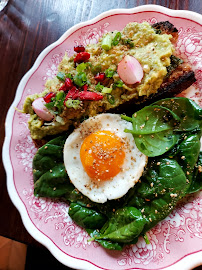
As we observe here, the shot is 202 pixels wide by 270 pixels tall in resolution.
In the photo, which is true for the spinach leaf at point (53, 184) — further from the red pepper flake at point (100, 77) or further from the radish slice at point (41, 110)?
the red pepper flake at point (100, 77)

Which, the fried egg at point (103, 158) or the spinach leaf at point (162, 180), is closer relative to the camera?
the spinach leaf at point (162, 180)

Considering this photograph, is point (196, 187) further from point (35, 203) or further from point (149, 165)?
point (35, 203)

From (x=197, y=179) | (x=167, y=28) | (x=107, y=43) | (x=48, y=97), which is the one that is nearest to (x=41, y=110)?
(x=48, y=97)

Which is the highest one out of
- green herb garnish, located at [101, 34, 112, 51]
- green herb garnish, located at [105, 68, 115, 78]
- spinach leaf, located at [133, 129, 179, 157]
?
green herb garnish, located at [101, 34, 112, 51]

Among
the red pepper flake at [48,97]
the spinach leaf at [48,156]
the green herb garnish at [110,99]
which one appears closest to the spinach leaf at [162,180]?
the green herb garnish at [110,99]

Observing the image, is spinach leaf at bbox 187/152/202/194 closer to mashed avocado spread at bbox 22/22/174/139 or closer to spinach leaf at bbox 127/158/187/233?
spinach leaf at bbox 127/158/187/233

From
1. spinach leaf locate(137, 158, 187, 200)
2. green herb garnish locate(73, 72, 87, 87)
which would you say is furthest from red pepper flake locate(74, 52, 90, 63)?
spinach leaf locate(137, 158, 187, 200)

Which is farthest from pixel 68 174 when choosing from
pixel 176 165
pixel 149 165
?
pixel 176 165
